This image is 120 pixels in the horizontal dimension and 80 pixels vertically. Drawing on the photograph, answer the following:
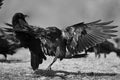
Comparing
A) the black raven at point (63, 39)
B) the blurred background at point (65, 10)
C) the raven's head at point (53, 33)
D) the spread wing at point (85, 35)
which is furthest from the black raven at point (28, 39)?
the blurred background at point (65, 10)

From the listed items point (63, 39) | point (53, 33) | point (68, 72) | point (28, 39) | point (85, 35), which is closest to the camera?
point (28, 39)

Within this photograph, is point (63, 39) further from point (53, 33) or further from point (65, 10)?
point (65, 10)

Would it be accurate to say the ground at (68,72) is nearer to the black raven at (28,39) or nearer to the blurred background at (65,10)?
the black raven at (28,39)

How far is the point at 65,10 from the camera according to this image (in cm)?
5681

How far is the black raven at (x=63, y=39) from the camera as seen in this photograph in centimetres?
1465

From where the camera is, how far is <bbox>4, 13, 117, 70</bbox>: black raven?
14.6 meters

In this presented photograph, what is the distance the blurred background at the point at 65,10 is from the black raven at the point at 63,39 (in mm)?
36410

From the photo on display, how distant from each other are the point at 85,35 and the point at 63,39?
660 mm

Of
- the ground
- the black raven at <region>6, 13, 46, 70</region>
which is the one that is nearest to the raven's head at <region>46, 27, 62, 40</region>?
the black raven at <region>6, 13, 46, 70</region>

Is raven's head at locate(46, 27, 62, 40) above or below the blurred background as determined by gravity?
above

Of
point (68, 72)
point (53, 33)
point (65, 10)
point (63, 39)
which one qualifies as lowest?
Result: point (65, 10)

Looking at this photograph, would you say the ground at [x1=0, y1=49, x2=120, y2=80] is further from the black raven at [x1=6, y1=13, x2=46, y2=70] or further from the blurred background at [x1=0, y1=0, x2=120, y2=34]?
Result: the blurred background at [x1=0, y1=0, x2=120, y2=34]

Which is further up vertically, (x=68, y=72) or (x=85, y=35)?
(x=85, y=35)

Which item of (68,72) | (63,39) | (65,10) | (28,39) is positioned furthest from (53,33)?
(65,10)
